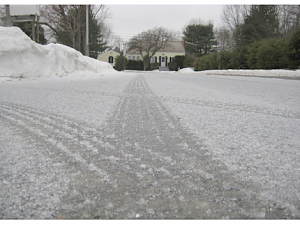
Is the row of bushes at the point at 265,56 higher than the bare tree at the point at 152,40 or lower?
lower

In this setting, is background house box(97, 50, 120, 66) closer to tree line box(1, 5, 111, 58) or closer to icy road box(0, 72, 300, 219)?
tree line box(1, 5, 111, 58)

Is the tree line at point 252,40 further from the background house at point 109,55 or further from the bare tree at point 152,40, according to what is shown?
the background house at point 109,55

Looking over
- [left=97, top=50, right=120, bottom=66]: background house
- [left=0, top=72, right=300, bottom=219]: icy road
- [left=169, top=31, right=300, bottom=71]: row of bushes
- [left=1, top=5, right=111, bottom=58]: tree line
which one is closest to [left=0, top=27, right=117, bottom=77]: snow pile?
[left=0, top=72, right=300, bottom=219]: icy road

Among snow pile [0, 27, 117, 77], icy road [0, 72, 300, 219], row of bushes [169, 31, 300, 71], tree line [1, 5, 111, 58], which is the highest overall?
tree line [1, 5, 111, 58]

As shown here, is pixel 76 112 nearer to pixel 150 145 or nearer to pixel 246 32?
pixel 150 145

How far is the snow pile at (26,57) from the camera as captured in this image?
6952mm

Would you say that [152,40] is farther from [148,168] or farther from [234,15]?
[148,168]

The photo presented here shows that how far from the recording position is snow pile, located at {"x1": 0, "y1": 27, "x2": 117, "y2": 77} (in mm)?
6952

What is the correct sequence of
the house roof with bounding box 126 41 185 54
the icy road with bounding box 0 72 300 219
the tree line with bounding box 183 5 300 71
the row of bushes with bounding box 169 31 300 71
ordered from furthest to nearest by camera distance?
the house roof with bounding box 126 41 185 54
the tree line with bounding box 183 5 300 71
the row of bushes with bounding box 169 31 300 71
the icy road with bounding box 0 72 300 219

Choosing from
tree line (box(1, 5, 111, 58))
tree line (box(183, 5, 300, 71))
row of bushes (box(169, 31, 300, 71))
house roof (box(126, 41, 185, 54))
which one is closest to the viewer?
row of bushes (box(169, 31, 300, 71))

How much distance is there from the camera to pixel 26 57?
7.48m

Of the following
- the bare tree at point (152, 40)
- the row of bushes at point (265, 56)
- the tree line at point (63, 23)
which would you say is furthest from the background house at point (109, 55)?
the row of bushes at point (265, 56)

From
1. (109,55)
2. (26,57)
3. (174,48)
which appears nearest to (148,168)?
(26,57)
